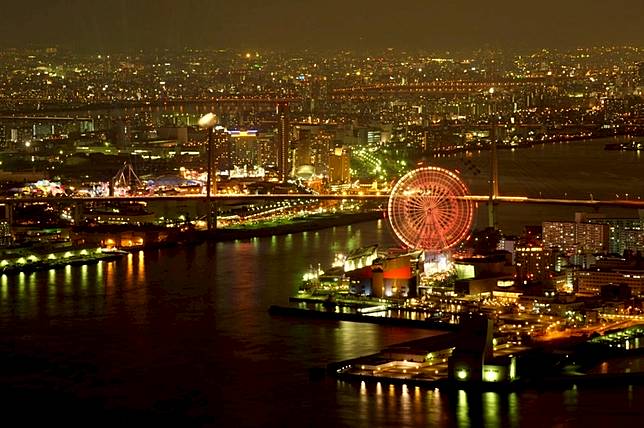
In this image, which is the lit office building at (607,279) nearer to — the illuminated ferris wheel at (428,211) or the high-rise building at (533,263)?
the high-rise building at (533,263)

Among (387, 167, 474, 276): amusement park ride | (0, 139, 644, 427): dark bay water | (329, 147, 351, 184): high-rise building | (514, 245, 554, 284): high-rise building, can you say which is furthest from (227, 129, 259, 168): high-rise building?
(514, 245, 554, 284): high-rise building

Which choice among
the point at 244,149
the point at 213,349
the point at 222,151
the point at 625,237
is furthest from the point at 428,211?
the point at 244,149

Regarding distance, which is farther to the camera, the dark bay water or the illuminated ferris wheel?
the illuminated ferris wheel

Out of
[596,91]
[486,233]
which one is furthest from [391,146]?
[486,233]


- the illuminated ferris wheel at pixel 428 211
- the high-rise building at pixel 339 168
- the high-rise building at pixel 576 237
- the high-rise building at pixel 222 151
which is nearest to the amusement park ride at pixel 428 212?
the illuminated ferris wheel at pixel 428 211

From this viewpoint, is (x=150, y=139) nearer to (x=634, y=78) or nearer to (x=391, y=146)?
(x=391, y=146)

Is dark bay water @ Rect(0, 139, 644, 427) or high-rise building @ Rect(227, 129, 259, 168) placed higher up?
high-rise building @ Rect(227, 129, 259, 168)

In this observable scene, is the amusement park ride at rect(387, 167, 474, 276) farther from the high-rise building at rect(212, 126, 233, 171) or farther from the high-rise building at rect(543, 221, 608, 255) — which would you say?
the high-rise building at rect(212, 126, 233, 171)

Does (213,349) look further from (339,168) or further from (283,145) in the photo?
(283,145)
